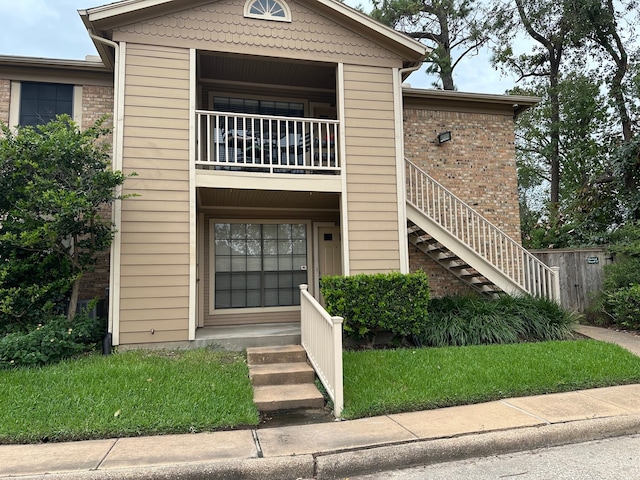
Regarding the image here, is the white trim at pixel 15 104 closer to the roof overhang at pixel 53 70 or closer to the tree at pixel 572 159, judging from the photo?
the roof overhang at pixel 53 70

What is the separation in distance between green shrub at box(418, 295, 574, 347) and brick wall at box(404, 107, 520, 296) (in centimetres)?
174

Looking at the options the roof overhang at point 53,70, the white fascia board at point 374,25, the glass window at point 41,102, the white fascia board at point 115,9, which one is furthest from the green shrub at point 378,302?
the glass window at point 41,102

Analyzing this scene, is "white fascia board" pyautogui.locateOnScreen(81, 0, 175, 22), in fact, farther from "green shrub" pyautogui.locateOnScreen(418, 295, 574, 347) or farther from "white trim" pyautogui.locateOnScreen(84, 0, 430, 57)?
"green shrub" pyautogui.locateOnScreen(418, 295, 574, 347)

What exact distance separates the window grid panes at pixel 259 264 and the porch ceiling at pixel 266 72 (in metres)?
3.04

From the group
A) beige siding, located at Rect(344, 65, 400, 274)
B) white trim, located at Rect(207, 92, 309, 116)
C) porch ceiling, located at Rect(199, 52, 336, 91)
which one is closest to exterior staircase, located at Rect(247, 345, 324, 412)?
beige siding, located at Rect(344, 65, 400, 274)

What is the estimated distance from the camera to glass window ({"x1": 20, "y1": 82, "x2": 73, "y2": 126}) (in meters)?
8.16

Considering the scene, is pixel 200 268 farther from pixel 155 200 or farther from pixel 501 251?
pixel 501 251

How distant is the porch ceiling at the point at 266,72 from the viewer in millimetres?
8172

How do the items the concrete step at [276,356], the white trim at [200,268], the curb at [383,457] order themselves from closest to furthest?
the curb at [383,457] < the concrete step at [276,356] < the white trim at [200,268]

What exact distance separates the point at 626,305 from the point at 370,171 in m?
5.77

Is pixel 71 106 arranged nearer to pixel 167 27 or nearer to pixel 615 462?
pixel 167 27

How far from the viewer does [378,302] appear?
6.86 metres

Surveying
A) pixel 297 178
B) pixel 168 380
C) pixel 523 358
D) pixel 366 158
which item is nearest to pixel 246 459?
pixel 168 380

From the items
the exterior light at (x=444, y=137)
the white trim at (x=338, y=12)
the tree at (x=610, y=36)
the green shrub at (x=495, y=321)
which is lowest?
the green shrub at (x=495, y=321)
